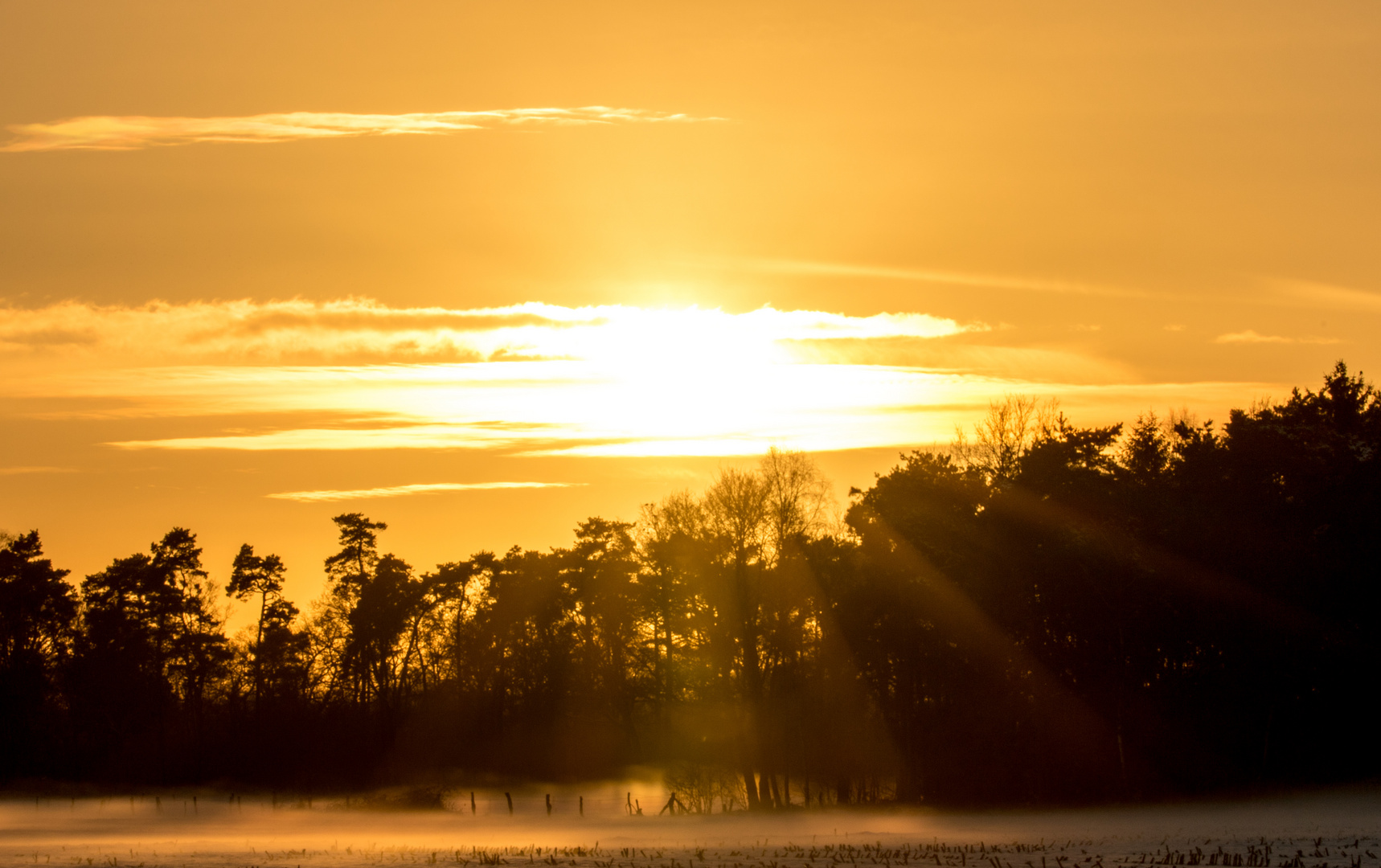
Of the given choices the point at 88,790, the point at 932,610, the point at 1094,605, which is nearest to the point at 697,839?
the point at 932,610

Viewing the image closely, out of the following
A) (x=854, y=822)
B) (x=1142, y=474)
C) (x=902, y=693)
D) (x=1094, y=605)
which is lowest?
(x=854, y=822)

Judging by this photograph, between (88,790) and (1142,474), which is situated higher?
(1142,474)

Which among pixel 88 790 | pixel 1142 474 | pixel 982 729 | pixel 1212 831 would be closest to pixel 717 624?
pixel 982 729

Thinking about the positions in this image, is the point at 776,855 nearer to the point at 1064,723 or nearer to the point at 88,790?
the point at 1064,723

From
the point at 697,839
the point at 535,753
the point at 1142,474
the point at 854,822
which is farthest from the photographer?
the point at 535,753

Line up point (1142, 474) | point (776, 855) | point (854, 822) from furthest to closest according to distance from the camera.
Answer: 1. point (1142, 474)
2. point (854, 822)
3. point (776, 855)

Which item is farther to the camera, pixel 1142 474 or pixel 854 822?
pixel 1142 474

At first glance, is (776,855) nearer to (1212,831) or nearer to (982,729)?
(1212,831)

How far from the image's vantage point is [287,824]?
4950 cm

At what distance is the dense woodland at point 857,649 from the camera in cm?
4506

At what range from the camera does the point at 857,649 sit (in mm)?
52781

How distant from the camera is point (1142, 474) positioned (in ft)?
167

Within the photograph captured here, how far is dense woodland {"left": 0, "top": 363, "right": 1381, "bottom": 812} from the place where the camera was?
4506 cm

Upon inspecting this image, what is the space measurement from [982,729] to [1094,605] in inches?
260
